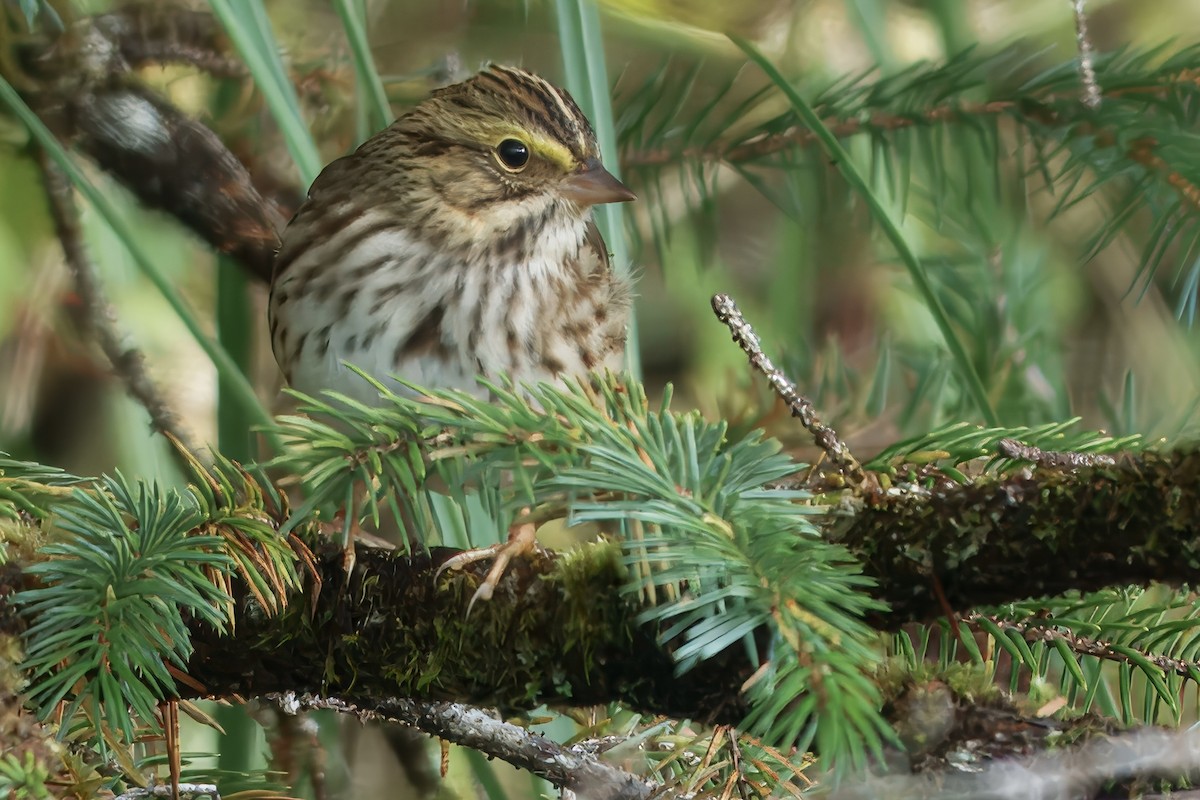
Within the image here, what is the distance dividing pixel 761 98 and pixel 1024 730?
1.10 meters

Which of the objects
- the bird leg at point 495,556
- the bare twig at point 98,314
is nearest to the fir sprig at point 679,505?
the bird leg at point 495,556

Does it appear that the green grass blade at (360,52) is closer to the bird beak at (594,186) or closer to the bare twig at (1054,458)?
the bird beak at (594,186)

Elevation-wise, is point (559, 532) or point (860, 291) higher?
point (860, 291)

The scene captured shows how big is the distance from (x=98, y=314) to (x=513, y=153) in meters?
0.60

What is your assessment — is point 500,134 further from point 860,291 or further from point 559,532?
point 860,291

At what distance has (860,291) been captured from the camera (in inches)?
95.3

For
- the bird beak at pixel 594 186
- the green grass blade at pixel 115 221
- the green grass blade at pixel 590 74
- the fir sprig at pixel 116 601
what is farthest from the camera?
the bird beak at pixel 594 186

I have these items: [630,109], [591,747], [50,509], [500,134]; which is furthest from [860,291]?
[50,509]

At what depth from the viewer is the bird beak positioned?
1.43 meters

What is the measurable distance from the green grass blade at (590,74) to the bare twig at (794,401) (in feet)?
1.50

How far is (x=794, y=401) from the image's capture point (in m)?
0.85

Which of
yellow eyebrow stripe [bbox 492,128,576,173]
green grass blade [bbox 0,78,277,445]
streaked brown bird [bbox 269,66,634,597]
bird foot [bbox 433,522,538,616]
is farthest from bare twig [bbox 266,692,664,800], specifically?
yellow eyebrow stripe [bbox 492,128,576,173]

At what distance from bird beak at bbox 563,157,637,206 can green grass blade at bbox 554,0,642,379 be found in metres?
0.02

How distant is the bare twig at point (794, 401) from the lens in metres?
0.80
